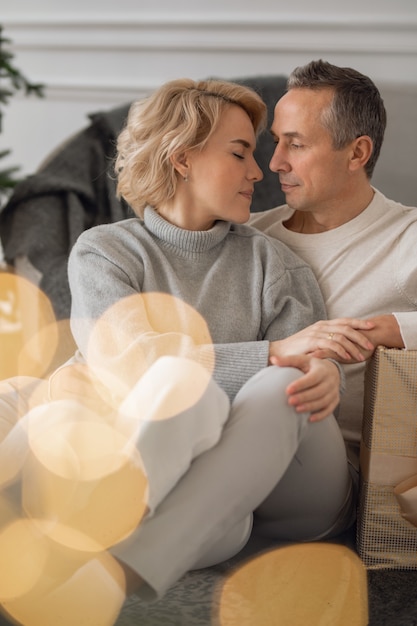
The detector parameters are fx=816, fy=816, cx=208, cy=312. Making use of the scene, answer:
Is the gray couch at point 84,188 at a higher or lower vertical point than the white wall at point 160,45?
lower

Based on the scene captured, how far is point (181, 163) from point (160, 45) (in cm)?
135

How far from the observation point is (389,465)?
1325 mm

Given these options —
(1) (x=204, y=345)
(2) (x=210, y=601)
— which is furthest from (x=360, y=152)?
(2) (x=210, y=601)

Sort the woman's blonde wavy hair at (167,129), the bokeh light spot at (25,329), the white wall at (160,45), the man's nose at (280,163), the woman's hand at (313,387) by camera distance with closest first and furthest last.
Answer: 1. the woman's hand at (313,387)
2. the woman's blonde wavy hair at (167,129)
3. the man's nose at (280,163)
4. the bokeh light spot at (25,329)
5. the white wall at (160,45)

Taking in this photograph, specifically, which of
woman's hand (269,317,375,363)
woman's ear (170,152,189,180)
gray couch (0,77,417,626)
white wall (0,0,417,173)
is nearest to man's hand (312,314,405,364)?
woman's hand (269,317,375,363)

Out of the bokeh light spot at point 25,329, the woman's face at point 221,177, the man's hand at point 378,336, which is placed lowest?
the bokeh light spot at point 25,329

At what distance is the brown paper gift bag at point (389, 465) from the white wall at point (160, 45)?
4.29 ft

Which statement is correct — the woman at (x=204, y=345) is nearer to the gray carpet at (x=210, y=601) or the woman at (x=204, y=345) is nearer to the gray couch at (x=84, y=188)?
the gray carpet at (x=210, y=601)

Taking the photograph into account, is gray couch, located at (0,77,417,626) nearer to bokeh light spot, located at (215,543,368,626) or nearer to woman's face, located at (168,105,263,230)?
woman's face, located at (168,105,263,230)

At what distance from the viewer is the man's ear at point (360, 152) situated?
1646 millimetres

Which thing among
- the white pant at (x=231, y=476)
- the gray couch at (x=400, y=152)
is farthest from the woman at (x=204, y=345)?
the gray couch at (x=400, y=152)

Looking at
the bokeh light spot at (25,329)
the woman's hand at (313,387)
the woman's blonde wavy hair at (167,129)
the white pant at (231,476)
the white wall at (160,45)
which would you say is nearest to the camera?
the white pant at (231,476)

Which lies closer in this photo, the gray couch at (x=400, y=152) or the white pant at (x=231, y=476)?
the white pant at (x=231, y=476)

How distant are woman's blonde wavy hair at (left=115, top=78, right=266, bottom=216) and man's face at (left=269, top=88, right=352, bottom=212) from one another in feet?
0.24
